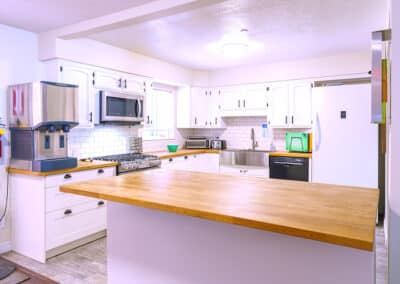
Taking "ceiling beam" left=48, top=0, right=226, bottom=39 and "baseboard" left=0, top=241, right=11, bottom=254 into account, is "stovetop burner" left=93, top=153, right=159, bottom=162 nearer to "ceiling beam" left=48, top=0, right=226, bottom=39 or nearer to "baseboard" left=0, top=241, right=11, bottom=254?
"baseboard" left=0, top=241, right=11, bottom=254

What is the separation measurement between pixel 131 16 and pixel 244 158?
313 centimetres

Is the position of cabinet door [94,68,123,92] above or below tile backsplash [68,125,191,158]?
above

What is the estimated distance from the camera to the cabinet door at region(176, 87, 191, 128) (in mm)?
5457

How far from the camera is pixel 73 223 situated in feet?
10.1

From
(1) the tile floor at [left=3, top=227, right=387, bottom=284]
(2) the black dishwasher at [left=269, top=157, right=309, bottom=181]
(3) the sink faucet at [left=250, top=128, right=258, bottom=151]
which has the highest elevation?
(3) the sink faucet at [left=250, top=128, right=258, bottom=151]

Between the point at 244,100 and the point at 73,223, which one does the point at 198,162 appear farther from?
the point at 73,223

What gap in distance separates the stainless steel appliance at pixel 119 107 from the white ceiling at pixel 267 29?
2.16 feet

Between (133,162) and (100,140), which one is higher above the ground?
(100,140)

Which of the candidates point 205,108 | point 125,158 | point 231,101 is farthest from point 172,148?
point 231,101

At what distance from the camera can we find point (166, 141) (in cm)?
536

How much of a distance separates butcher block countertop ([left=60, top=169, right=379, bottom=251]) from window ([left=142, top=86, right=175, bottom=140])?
10.1ft

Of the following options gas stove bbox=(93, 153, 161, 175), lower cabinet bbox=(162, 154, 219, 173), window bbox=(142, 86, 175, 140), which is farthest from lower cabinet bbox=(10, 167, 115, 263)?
window bbox=(142, 86, 175, 140)

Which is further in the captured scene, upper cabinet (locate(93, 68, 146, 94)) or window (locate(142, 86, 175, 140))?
window (locate(142, 86, 175, 140))

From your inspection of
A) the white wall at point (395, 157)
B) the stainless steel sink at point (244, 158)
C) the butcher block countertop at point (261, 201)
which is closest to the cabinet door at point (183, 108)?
the stainless steel sink at point (244, 158)
